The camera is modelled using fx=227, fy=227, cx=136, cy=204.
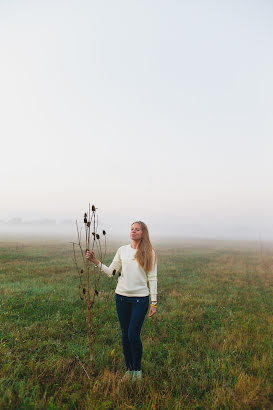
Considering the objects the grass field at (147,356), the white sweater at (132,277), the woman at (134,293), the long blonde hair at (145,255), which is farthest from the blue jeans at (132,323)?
the long blonde hair at (145,255)

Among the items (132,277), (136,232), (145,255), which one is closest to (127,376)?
(132,277)

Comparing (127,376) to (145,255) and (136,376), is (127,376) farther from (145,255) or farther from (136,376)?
(145,255)

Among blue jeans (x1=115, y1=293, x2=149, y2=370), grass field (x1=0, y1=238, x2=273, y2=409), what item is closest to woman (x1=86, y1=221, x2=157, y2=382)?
blue jeans (x1=115, y1=293, x2=149, y2=370)

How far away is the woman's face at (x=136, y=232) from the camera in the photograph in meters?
4.15

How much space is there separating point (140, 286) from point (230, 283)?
11.9 m

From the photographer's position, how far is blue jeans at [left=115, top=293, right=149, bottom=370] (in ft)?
12.5

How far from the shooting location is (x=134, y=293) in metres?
3.89

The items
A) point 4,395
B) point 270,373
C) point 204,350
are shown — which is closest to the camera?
point 4,395

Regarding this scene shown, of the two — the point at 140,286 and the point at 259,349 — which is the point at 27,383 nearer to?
the point at 140,286

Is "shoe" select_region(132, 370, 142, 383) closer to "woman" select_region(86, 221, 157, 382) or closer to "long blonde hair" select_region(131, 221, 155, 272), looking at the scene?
"woman" select_region(86, 221, 157, 382)

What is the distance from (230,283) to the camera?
1384cm

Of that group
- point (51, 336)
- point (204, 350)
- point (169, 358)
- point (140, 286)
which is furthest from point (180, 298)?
point (140, 286)

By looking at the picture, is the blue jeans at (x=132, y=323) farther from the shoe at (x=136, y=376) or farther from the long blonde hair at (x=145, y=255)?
the long blonde hair at (x=145, y=255)

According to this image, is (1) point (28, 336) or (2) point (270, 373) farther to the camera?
(1) point (28, 336)
